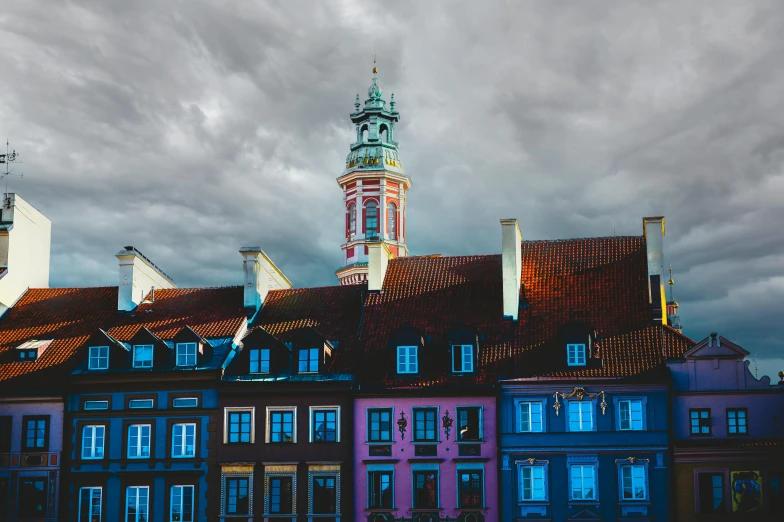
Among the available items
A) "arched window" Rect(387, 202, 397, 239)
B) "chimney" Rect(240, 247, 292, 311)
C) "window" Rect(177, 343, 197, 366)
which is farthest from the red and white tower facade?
"window" Rect(177, 343, 197, 366)

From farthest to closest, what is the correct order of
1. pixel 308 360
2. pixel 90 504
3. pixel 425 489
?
pixel 308 360, pixel 90 504, pixel 425 489

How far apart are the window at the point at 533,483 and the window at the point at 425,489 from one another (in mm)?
3748

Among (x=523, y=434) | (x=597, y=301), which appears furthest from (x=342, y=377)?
(x=597, y=301)

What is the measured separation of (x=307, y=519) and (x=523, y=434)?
10.1 meters

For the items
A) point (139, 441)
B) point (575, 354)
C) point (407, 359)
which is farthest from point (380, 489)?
point (139, 441)

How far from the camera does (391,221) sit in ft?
322

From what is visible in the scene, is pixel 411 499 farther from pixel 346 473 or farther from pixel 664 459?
pixel 664 459

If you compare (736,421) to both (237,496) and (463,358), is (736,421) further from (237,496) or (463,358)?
(237,496)

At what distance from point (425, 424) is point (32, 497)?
18150 mm

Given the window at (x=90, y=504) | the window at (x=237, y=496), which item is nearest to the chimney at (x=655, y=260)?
the window at (x=237, y=496)

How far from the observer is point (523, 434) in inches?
2074

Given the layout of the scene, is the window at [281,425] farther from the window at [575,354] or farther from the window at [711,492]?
the window at [711,492]

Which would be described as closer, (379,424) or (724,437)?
(724,437)

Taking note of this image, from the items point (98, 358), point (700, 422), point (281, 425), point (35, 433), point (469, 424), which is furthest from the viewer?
point (98, 358)
